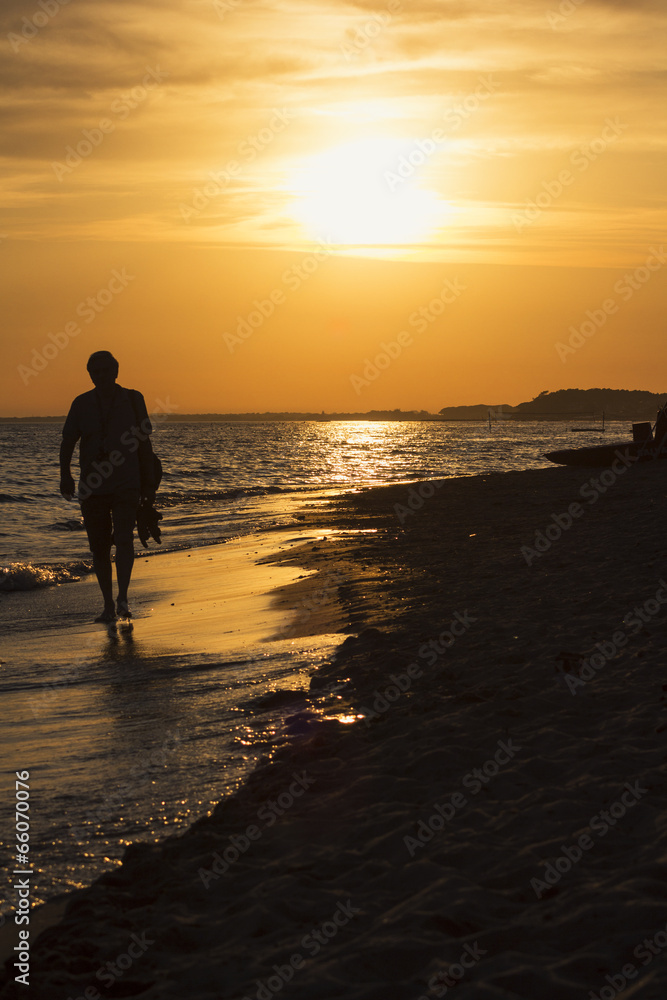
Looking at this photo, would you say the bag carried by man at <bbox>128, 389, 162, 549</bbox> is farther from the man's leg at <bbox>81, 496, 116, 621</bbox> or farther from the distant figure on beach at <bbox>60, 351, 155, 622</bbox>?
the man's leg at <bbox>81, 496, 116, 621</bbox>

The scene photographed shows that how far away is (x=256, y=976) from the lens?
7.27 feet

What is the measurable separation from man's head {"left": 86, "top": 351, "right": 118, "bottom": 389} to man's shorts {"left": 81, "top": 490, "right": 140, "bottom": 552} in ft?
3.10

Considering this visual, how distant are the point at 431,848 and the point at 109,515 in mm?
5038

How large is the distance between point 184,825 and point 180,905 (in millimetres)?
557

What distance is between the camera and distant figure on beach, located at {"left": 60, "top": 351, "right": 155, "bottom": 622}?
6.86m

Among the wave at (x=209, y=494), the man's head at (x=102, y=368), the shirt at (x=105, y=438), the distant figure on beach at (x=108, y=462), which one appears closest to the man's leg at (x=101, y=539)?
the distant figure on beach at (x=108, y=462)

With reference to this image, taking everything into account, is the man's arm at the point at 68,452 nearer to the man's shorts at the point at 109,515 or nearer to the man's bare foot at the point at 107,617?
the man's shorts at the point at 109,515

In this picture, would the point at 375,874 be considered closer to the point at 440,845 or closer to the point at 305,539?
the point at 440,845

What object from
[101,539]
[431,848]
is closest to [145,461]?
[101,539]

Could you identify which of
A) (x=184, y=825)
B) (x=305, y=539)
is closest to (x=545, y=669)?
(x=184, y=825)

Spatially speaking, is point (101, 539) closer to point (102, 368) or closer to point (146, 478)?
point (146, 478)

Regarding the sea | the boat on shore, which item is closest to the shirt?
the sea

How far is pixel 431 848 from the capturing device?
282cm

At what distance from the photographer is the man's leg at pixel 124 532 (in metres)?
7.04
